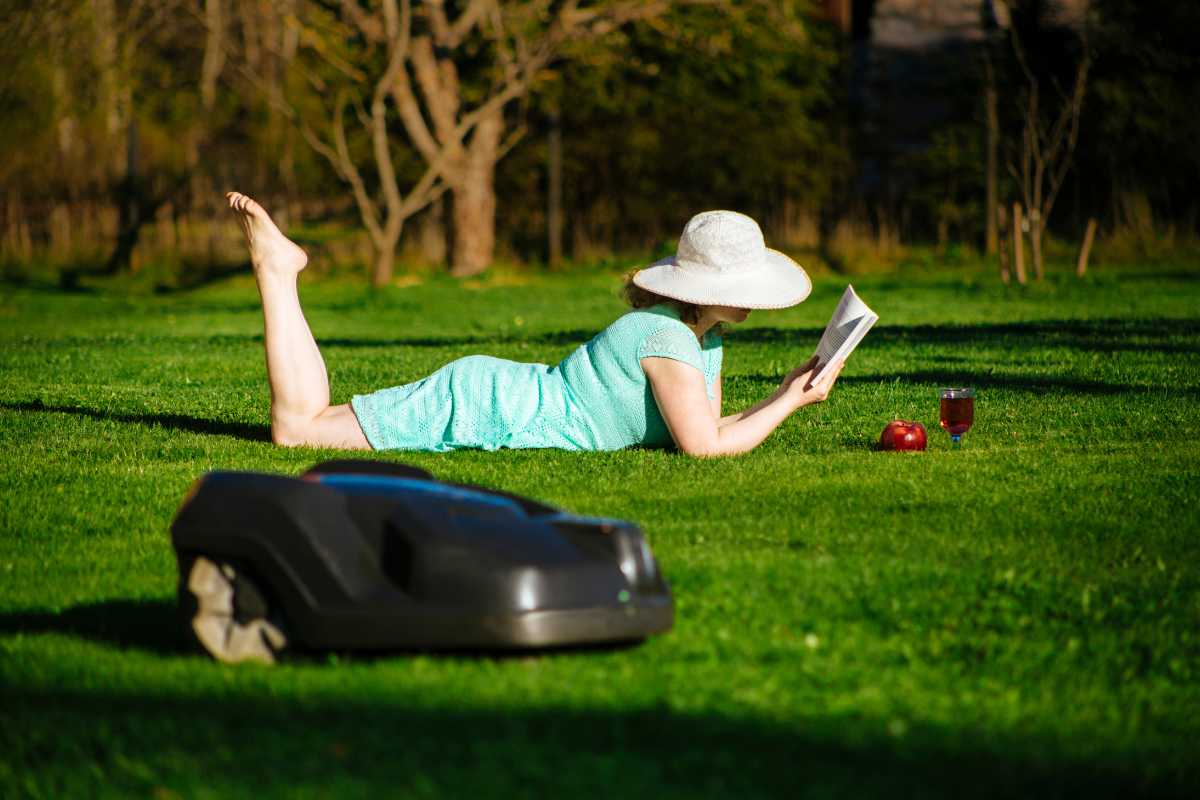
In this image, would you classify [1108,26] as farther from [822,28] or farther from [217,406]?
[217,406]

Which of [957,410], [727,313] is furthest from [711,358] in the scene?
[957,410]

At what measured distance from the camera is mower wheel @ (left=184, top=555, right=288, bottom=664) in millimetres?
3725

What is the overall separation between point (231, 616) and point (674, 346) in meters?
2.79

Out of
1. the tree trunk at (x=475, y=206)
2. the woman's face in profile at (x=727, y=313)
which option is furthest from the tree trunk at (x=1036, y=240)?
the woman's face in profile at (x=727, y=313)

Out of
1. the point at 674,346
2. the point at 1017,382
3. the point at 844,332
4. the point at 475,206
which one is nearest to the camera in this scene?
the point at 844,332

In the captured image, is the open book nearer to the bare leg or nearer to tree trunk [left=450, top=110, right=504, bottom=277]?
the bare leg

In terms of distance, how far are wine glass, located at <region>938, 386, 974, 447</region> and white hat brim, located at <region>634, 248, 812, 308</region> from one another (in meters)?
0.78

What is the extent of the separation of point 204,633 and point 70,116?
81.3ft

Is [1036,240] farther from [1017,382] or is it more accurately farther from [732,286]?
[732,286]

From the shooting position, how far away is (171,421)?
26.3ft

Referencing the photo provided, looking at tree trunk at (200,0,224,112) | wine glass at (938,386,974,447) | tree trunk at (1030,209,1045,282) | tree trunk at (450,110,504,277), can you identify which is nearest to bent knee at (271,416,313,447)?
wine glass at (938,386,974,447)

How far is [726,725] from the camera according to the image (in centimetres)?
333

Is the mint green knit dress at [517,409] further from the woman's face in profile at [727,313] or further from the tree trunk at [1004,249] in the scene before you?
the tree trunk at [1004,249]

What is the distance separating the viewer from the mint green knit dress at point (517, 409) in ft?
21.9
